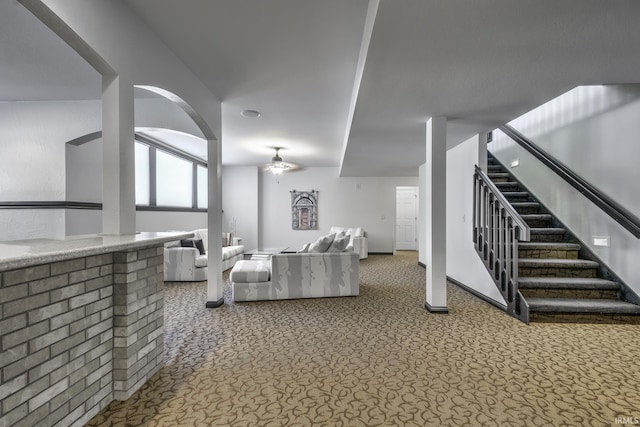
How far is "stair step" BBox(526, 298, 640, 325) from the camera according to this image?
3.00 m

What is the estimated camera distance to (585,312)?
306cm

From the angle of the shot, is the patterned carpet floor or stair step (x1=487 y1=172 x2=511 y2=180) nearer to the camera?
the patterned carpet floor

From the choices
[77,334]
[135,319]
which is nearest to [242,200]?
[135,319]

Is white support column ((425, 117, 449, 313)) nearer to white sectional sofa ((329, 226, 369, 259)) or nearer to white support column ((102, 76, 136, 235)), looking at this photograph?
white support column ((102, 76, 136, 235))

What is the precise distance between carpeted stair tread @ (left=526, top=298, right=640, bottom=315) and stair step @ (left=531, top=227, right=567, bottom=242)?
98 cm

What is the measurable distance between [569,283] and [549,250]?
0.55m

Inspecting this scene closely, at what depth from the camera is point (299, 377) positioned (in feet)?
6.68

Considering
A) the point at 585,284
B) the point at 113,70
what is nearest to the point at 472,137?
the point at 585,284

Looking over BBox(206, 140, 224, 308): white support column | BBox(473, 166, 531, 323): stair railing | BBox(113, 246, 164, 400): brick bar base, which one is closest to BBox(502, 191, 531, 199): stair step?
BBox(473, 166, 531, 323): stair railing

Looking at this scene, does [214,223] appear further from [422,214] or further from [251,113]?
[422,214]

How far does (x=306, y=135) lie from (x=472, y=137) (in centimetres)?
268

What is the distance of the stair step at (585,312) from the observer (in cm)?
300

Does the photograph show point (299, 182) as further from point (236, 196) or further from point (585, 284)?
point (585, 284)

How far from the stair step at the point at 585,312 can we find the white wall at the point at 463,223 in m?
0.54
